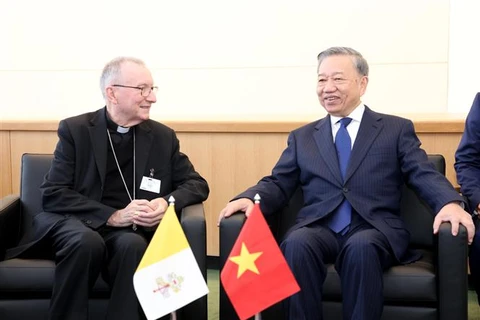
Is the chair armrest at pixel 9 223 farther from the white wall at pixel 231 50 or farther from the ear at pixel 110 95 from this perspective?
the white wall at pixel 231 50

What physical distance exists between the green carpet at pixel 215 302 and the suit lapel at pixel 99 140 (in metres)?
0.92

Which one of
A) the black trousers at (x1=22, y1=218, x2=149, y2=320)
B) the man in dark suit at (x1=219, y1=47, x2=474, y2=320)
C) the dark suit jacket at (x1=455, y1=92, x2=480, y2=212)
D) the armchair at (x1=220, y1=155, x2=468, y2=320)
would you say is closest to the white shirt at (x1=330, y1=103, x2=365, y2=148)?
the man in dark suit at (x1=219, y1=47, x2=474, y2=320)

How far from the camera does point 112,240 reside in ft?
9.75

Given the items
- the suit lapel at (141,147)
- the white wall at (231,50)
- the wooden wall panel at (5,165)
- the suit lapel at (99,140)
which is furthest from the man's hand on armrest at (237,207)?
the white wall at (231,50)

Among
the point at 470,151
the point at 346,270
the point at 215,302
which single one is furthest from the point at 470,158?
the point at 215,302

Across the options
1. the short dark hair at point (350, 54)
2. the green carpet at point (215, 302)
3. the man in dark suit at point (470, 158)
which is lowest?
the green carpet at point (215, 302)

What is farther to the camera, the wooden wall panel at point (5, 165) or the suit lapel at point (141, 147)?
the wooden wall panel at point (5, 165)

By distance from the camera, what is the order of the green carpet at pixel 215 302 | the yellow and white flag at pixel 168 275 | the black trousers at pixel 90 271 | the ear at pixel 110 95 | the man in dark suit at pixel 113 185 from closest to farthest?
1. the yellow and white flag at pixel 168 275
2. the black trousers at pixel 90 271
3. the man in dark suit at pixel 113 185
4. the ear at pixel 110 95
5. the green carpet at pixel 215 302

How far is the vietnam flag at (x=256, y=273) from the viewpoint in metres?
2.16

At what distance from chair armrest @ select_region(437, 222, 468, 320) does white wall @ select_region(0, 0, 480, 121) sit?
2521 millimetres

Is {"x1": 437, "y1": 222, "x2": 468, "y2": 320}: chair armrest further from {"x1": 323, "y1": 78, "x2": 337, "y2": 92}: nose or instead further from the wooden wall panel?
the wooden wall panel

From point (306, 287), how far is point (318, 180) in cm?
59

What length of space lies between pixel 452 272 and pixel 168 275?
114 centimetres

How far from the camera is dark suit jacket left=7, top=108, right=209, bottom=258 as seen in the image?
307 centimetres
